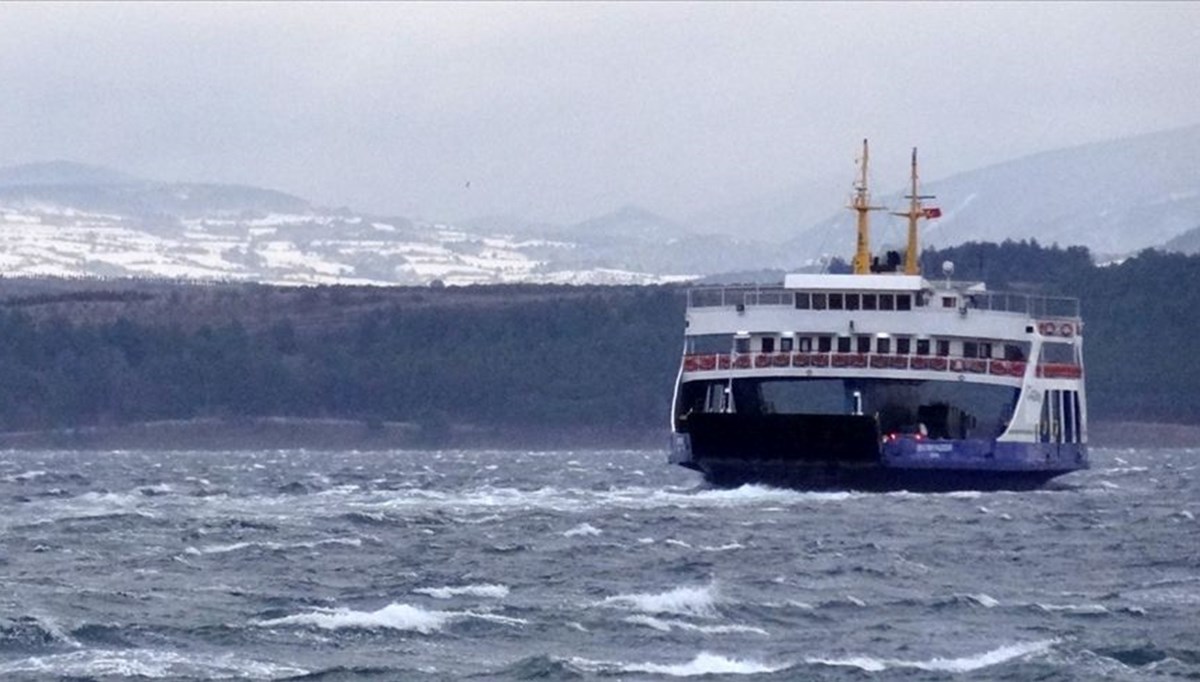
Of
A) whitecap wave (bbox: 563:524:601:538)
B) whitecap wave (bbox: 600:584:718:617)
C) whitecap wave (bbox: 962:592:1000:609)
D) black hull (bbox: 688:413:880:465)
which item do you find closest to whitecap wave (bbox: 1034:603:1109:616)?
whitecap wave (bbox: 962:592:1000:609)

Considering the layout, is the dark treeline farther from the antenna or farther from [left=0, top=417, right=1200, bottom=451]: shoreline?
the antenna

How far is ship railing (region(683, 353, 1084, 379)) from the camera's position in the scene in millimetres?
71125

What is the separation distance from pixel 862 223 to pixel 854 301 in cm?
685

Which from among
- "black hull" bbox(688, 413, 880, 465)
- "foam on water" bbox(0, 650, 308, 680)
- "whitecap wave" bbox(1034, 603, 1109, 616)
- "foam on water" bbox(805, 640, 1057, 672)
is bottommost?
"foam on water" bbox(0, 650, 308, 680)

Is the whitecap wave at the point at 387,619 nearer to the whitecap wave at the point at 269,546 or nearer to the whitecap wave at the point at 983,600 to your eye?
the whitecap wave at the point at 983,600

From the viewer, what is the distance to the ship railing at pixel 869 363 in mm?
71125

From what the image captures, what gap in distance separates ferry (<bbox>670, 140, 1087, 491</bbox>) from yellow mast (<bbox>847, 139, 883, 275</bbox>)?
224 centimetres

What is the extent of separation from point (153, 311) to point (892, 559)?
491 ft

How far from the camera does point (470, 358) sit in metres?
171

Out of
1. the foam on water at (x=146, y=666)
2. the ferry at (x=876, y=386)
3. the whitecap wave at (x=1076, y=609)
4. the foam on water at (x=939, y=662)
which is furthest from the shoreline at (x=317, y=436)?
the foam on water at (x=146, y=666)

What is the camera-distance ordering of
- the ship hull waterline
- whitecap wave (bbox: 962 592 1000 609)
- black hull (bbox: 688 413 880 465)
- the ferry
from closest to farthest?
whitecap wave (bbox: 962 592 1000 609)
black hull (bbox: 688 413 880 465)
the ship hull waterline
the ferry

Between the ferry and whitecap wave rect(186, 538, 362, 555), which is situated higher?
the ferry

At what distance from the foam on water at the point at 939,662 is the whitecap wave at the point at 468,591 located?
7486 mm

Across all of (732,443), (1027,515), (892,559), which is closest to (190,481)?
(732,443)
